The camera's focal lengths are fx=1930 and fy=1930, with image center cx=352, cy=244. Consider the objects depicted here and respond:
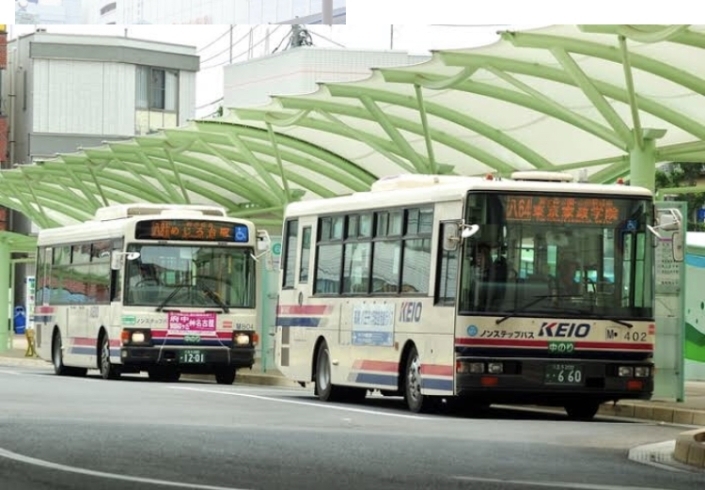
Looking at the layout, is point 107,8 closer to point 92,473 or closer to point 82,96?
point 82,96

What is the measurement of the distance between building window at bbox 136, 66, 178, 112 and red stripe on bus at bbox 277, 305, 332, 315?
5429 cm

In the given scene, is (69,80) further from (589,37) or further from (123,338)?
(589,37)

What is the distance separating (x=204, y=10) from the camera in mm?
50562

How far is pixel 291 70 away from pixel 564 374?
60.0 metres

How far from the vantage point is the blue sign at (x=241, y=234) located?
→ 32219mm

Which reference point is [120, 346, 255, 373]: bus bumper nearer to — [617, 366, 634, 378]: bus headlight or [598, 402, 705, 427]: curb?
[598, 402, 705, 427]: curb

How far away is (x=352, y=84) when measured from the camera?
101 ft

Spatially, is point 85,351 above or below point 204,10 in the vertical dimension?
below

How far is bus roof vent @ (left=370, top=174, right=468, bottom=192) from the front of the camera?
23.2 metres

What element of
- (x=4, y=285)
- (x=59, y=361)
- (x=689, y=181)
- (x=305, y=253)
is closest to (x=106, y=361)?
(x=59, y=361)

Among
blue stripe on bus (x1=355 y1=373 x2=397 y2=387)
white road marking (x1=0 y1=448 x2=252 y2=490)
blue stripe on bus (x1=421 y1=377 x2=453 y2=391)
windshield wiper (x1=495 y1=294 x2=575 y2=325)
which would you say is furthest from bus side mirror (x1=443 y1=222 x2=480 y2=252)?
white road marking (x1=0 y1=448 x2=252 y2=490)

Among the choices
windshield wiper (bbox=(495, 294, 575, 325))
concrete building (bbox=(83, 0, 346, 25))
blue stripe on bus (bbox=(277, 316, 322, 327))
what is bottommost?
blue stripe on bus (bbox=(277, 316, 322, 327))

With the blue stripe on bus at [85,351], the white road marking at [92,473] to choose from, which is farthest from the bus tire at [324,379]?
the white road marking at [92,473]

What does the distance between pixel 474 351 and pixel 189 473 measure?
8.13 meters
